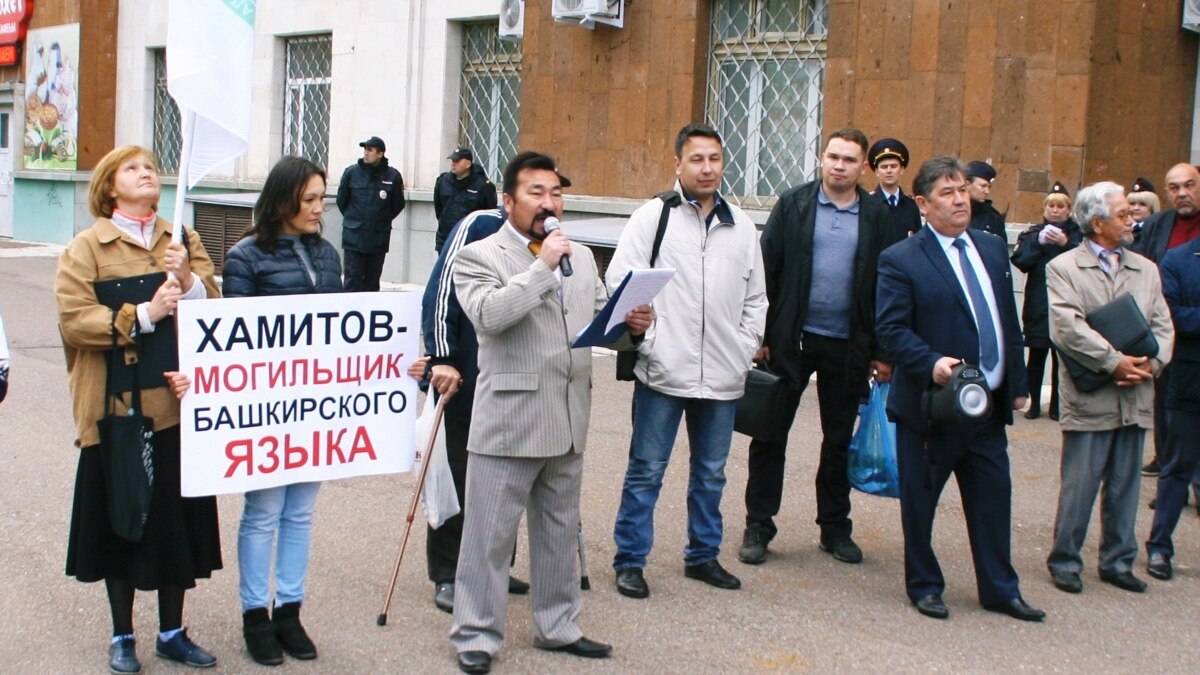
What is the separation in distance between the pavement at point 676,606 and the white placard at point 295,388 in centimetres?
69

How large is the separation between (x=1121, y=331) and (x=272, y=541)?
3.64 metres

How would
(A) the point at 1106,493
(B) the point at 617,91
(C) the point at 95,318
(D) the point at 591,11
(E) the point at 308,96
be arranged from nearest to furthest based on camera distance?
(C) the point at 95,318 → (A) the point at 1106,493 → (D) the point at 591,11 → (B) the point at 617,91 → (E) the point at 308,96

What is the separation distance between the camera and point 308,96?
20422 millimetres

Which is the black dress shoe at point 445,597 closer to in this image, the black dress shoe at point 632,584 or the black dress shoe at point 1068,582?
the black dress shoe at point 632,584

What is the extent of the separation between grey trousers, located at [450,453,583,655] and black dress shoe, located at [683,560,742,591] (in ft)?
3.35

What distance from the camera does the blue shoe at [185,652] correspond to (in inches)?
187

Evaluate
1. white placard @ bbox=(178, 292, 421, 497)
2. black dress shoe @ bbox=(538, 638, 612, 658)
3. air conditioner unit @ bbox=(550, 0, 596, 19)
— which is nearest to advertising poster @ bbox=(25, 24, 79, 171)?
air conditioner unit @ bbox=(550, 0, 596, 19)

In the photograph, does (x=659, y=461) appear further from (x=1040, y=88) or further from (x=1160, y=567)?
(x=1040, y=88)

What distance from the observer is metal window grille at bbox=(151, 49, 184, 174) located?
76.4 ft

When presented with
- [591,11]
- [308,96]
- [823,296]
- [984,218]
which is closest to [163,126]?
[308,96]

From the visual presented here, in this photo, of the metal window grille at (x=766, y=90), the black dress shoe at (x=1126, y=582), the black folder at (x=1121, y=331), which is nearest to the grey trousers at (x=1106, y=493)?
the black dress shoe at (x=1126, y=582)

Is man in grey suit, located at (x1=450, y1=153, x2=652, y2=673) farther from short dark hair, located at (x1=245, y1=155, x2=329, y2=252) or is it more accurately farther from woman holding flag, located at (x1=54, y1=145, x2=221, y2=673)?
woman holding flag, located at (x1=54, y1=145, x2=221, y2=673)

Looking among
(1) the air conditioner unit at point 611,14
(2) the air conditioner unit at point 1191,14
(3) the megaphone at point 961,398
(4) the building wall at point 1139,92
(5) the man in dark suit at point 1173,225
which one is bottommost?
(3) the megaphone at point 961,398

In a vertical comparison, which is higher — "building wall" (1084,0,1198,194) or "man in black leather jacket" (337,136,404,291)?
"building wall" (1084,0,1198,194)
